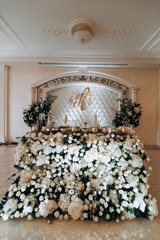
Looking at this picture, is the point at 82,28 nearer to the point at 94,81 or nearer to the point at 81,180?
the point at 94,81

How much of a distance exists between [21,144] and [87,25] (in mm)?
3010

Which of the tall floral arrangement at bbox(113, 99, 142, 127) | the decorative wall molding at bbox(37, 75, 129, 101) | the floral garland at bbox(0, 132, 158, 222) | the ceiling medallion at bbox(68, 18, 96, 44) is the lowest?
the floral garland at bbox(0, 132, 158, 222)

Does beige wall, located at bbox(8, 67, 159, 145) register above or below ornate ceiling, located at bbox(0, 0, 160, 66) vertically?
below

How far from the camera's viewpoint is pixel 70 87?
5129 millimetres

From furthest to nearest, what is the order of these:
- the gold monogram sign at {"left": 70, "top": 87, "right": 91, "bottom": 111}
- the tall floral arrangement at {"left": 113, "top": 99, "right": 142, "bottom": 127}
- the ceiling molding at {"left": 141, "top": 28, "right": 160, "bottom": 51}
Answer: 1. the gold monogram sign at {"left": 70, "top": 87, "right": 91, "bottom": 111}
2. the tall floral arrangement at {"left": 113, "top": 99, "right": 142, "bottom": 127}
3. the ceiling molding at {"left": 141, "top": 28, "right": 160, "bottom": 51}

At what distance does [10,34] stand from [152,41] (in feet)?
13.3

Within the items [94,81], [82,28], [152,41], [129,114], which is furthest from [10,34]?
[129,114]

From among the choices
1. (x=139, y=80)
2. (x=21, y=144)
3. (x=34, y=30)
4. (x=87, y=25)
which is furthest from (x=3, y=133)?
(x=139, y=80)

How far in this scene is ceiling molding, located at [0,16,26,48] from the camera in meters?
2.98

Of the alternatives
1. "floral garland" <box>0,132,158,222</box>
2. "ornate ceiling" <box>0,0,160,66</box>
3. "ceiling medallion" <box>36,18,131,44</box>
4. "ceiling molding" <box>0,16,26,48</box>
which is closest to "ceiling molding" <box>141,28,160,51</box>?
"ornate ceiling" <box>0,0,160,66</box>

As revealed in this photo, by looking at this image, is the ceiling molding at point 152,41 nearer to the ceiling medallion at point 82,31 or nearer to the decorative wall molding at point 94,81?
the ceiling medallion at point 82,31

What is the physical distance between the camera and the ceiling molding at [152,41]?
129 inches

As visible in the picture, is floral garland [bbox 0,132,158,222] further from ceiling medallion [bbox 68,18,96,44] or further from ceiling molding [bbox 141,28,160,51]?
ceiling molding [bbox 141,28,160,51]

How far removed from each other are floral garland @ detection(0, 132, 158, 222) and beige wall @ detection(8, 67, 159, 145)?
13.1 ft
